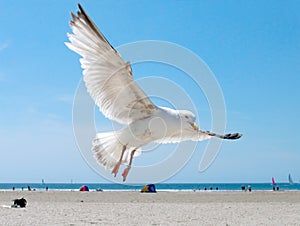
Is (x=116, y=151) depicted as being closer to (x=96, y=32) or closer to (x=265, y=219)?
(x=96, y=32)

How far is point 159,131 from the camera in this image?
6.98 metres

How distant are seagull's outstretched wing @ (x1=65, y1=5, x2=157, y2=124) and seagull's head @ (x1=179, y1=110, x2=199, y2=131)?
2.25 feet

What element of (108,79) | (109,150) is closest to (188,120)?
(108,79)

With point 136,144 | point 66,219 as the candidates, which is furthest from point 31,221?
point 136,144

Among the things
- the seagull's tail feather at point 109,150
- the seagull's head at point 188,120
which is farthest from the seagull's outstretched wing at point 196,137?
the seagull's head at point 188,120

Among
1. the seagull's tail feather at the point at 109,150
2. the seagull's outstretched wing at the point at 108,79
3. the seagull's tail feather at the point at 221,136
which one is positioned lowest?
the seagull's tail feather at the point at 109,150

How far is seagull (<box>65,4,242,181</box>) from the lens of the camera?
691 centimetres

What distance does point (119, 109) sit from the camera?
8.02m

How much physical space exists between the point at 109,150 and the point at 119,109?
0.70 m

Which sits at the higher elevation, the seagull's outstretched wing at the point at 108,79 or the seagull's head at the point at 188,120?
the seagull's outstretched wing at the point at 108,79

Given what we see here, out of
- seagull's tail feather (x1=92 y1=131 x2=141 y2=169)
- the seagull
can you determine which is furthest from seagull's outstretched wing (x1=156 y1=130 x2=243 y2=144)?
seagull's tail feather (x1=92 y1=131 x2=141 y2=169)

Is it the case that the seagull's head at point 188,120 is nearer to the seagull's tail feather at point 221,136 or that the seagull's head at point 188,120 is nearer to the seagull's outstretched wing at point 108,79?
the seagull's outstretched wing at point 108,79

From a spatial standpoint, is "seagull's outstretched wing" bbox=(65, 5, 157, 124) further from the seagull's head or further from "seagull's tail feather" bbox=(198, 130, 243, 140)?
"seagull's tail feather" bbox=(198, 130, 243, 140)

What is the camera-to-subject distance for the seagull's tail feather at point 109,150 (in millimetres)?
7734
